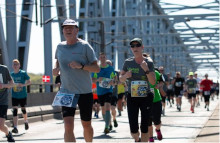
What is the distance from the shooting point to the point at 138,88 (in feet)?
27.1

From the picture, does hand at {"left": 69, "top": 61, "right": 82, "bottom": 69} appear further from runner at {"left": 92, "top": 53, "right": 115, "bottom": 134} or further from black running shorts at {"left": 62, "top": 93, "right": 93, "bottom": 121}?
runner at {"left": 92, "top": 53, "right": 115, "bottom": 134}

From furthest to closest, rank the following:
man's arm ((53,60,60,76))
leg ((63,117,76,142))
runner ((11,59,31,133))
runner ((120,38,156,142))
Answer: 1. runner ((11,59,31,133))
2. runner ((120,38,156,142))
3. man's arm ((53,60,60,76))
4. leg ((63,117,76,142))

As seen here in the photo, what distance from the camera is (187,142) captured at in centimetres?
1095

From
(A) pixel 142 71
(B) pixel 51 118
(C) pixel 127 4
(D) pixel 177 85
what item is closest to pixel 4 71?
(A) pixel 142 71

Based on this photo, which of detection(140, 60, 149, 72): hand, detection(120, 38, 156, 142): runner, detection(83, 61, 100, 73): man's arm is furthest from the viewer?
detection(120, 38, 156, 142): runner

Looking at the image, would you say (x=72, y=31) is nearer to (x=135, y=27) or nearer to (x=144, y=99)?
(x=144, y=99)

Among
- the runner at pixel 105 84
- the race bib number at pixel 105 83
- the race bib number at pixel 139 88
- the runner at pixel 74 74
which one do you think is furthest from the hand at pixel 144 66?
the race bib number at pixel 105 83

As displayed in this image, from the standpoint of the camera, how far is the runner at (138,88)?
8.23 meters

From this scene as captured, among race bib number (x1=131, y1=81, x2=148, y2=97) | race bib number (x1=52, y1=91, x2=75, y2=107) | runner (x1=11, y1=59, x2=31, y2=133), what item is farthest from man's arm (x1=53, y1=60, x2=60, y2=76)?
runner (x1=11, y1=59, x2=31, y2=133)

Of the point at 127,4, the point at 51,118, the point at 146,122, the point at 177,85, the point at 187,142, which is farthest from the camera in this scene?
the point at 127,4

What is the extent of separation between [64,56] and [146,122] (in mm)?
1636

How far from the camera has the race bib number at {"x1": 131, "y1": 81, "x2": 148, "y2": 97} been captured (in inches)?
325

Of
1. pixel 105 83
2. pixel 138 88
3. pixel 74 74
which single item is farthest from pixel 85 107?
pixel 105 83

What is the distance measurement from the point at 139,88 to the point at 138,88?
1cm
